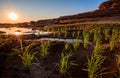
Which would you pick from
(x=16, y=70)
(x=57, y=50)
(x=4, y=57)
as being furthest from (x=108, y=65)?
(x=4, y=57)

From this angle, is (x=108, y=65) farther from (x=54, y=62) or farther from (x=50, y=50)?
(x=50, y=50)

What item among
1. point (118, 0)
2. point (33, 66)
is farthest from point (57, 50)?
point (118, 0)

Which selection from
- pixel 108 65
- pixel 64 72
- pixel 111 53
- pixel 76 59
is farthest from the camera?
pixel 111 53

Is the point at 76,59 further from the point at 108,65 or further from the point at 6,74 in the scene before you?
the point at 6,74

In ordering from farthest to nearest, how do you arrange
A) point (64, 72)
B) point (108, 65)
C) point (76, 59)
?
point (76, 59)
point (108, 65)
point (64, 72)

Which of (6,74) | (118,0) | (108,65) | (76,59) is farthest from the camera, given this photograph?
(118,0)

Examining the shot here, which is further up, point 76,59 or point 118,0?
point 118,0

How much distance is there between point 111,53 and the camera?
30.4ft

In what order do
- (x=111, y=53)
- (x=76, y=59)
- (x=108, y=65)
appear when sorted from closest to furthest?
(x=108, y=65), (x=76, y=59), (x=111, y=53)

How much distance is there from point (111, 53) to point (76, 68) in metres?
2.38

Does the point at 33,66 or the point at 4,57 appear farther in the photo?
the point at 4,57

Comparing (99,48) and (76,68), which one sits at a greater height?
(99,48)

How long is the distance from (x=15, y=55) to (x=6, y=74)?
5.45 ft

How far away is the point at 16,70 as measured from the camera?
299 inches
